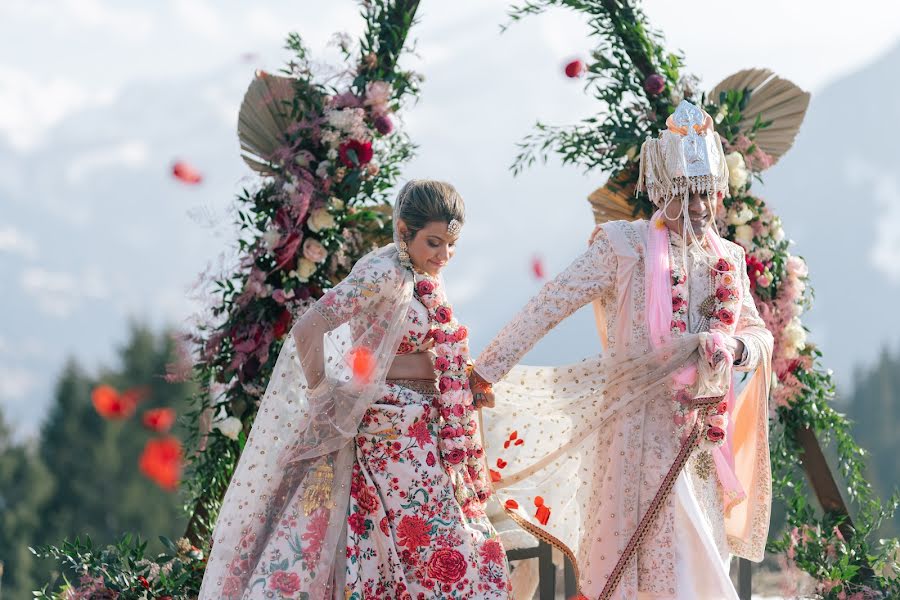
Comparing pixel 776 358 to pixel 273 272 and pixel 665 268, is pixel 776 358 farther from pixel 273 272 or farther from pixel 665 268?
pixel 273 272

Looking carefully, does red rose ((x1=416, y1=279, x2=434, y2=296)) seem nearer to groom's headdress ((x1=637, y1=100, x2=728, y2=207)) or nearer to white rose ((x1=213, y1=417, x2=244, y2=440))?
groom's headdress ((x1=637, y1=100, x2=728, y2=207))

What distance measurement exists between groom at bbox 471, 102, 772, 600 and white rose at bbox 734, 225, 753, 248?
48.7 inches

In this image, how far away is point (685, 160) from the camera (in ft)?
16.5

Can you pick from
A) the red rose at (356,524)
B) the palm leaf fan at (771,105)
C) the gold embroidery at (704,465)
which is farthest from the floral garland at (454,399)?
the palm leaf fan at (771,105)

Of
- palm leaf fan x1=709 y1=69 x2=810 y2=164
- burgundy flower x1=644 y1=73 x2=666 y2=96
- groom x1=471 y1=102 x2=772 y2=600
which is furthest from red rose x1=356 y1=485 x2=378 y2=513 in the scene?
palm leaf fan x1=709 y1=69 x2=810 y2=164

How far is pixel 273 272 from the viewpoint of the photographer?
21.2 feet

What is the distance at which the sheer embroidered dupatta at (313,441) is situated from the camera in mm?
4711

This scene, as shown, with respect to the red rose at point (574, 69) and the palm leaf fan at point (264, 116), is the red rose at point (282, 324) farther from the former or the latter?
the red rose at point (574, 69)

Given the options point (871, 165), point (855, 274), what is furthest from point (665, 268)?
point (871, 165)

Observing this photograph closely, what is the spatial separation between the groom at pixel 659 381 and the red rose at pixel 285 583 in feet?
3.56

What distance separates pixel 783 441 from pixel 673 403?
6.77 ft

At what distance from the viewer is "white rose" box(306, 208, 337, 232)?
636cm

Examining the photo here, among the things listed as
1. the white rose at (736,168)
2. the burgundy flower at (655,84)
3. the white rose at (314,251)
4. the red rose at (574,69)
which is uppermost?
the red rose at (574,69)

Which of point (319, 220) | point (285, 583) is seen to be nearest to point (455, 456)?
point (285, 583)
